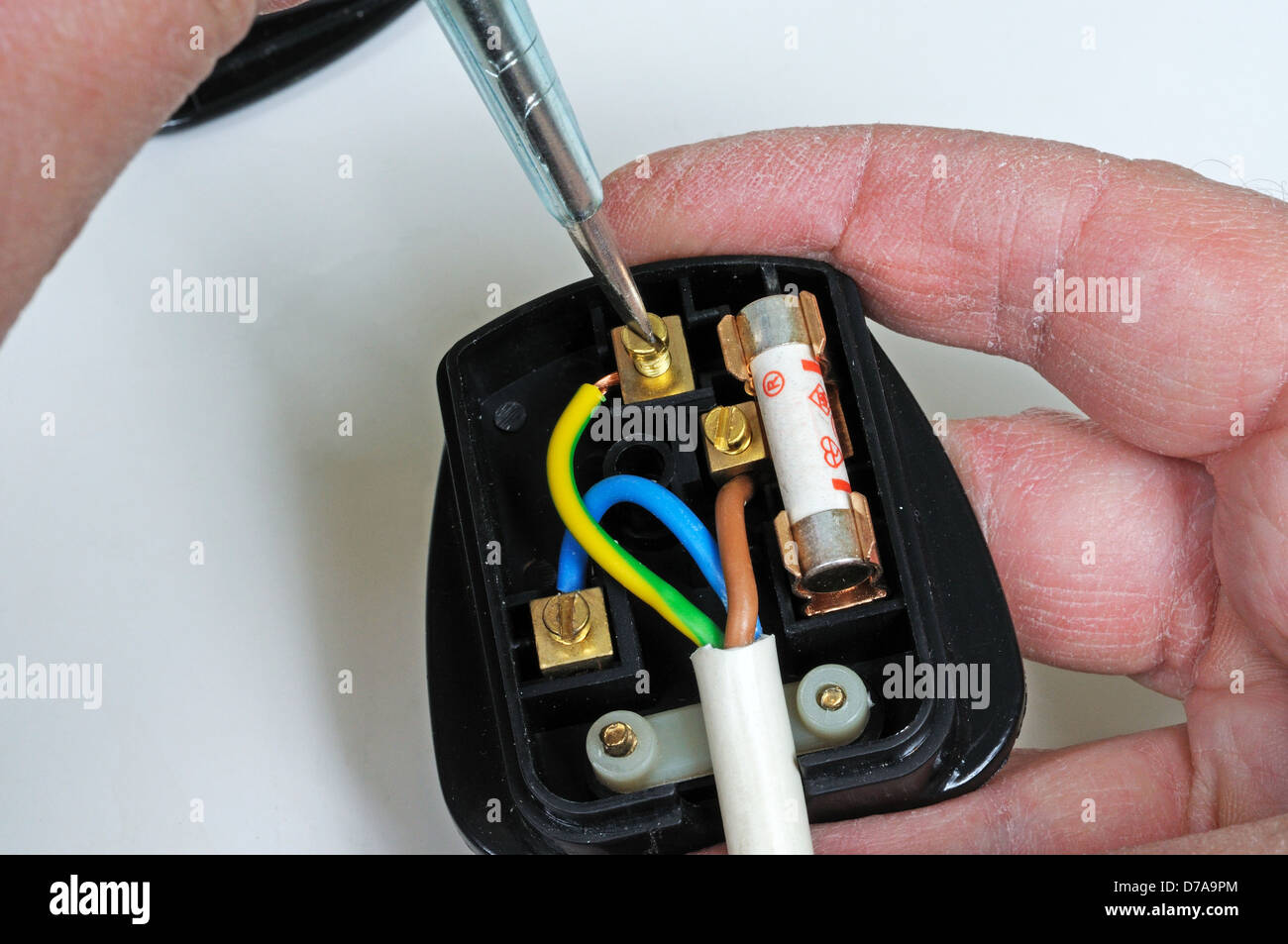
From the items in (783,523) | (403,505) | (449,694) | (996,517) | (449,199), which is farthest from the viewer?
(449,199)

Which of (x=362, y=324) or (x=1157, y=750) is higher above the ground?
Result: (x=362, y=324)

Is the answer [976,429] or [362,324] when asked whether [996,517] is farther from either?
[362,324]

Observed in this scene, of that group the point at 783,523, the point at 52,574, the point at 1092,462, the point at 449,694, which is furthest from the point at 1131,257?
the point at 52,574

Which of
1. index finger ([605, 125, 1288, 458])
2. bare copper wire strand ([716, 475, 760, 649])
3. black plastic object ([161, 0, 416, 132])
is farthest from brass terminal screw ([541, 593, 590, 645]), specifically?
black plastic object ([161, 0, 416, 132])

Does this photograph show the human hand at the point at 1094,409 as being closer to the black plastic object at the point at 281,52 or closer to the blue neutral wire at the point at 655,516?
the blue neutral wire at the point at 655,516

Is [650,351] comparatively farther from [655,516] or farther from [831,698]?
[831,698]

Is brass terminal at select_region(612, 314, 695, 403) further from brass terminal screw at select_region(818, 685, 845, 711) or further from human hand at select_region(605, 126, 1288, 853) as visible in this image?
brass terminal screw at select_region(818, 685, 845, 711)

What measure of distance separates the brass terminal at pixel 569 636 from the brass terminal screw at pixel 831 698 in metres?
0.18

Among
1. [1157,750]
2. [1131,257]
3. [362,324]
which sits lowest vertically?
[1157,750]

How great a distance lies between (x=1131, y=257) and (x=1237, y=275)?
93mm

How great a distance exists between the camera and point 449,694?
3.70ft

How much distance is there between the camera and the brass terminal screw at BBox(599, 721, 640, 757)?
0.99 metres

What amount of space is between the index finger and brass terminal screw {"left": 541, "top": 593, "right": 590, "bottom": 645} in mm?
411

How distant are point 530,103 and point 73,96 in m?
0.28
